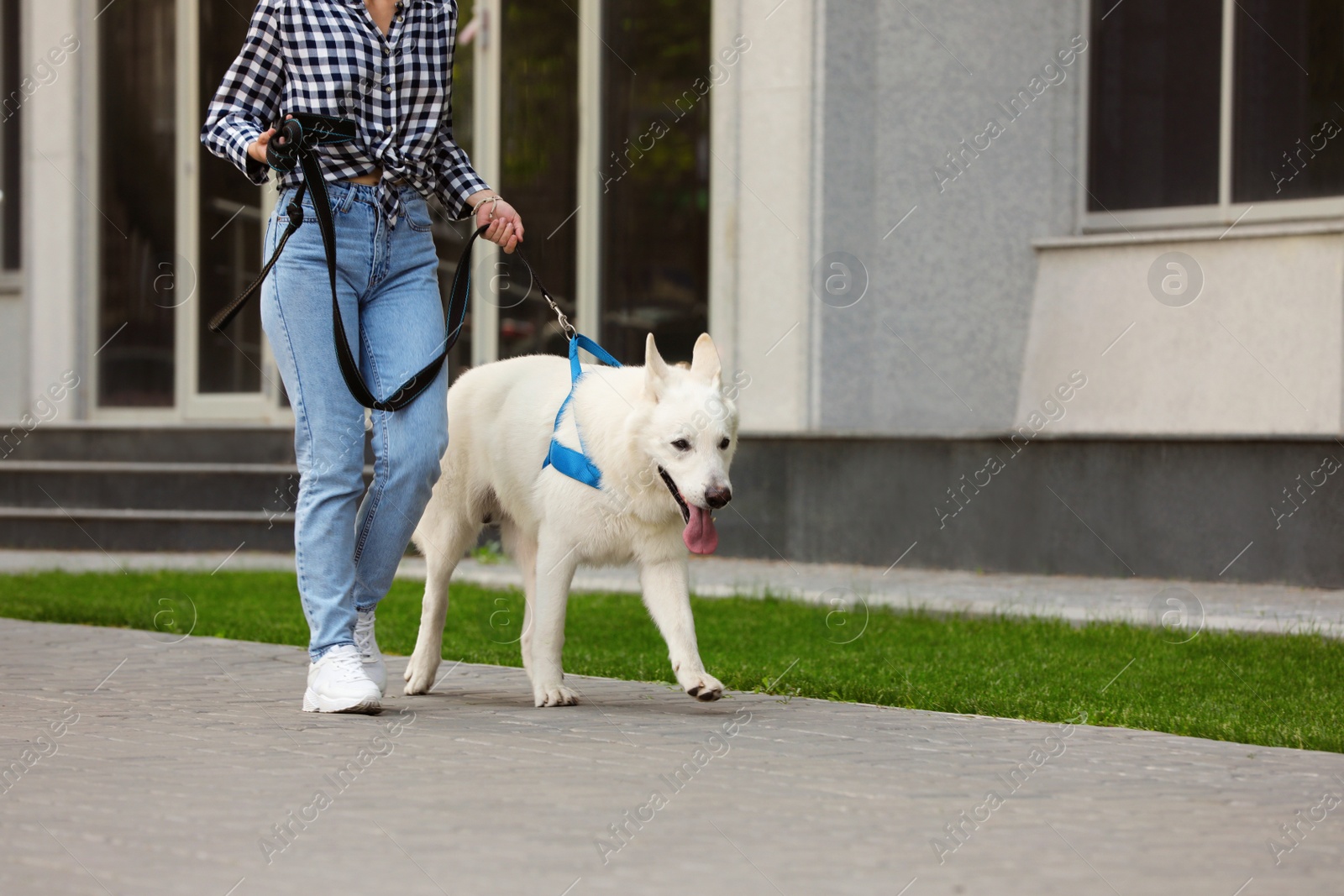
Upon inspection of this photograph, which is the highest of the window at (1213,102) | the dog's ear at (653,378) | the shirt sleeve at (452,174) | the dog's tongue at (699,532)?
the window at (1213,102)

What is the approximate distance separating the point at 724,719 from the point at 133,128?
11244 millimetres

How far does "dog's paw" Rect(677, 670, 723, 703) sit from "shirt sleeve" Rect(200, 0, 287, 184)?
2.09 metres

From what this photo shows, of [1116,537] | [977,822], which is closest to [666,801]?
[977,822]

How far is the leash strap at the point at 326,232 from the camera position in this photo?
491cm

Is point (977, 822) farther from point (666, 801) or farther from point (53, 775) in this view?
point (53, 775)

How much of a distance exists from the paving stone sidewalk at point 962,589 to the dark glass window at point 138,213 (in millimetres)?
2848

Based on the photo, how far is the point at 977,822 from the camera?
359 centimetres

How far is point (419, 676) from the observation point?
18.6ft
